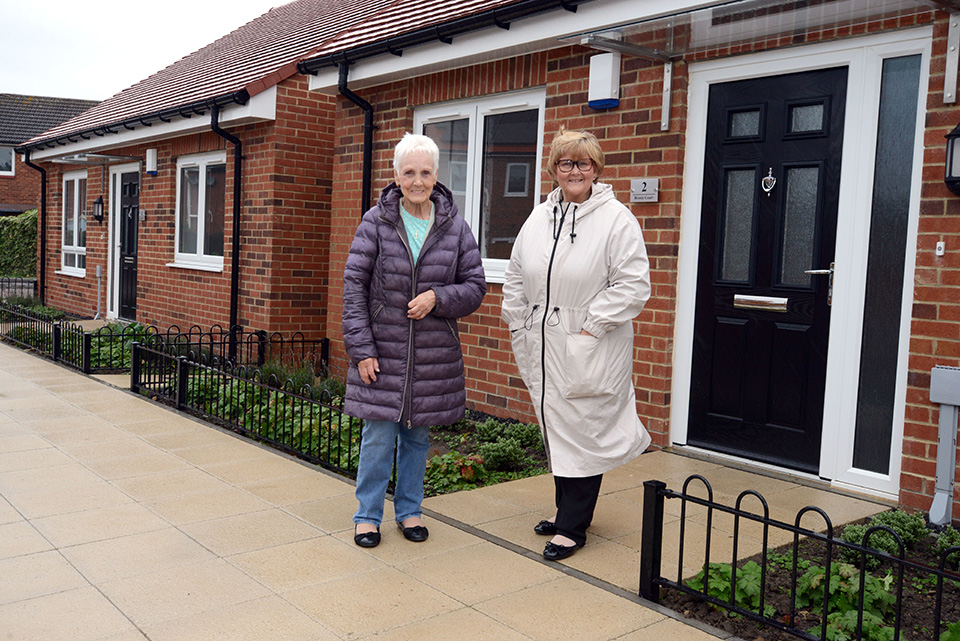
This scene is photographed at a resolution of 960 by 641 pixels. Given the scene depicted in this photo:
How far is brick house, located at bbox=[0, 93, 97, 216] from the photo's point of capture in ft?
111

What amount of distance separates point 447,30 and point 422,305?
3.59 metres

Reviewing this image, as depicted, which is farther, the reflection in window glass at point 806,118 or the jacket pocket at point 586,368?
the reflection in window glass at point 806,118

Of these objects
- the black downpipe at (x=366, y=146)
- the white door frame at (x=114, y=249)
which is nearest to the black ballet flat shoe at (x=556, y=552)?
the black downpipe at (x=366, y=146)

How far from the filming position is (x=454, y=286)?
4.07m

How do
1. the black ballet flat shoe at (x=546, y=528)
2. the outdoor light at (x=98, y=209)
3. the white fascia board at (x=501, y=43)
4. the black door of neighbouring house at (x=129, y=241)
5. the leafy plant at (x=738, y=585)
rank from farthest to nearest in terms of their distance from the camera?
the outdoor light at (x=98, y=209)
the black door of neighbouring house at (x=129, y=241)
the white fascia board at (x=501, y=43)
the black ballet flat shoe at (x=546, y=528)
the leafy plant at (x=738, y=585)

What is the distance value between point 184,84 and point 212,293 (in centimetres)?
381

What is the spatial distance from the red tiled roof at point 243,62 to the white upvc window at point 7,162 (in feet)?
67.6

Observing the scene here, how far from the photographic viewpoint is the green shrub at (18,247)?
1026 inches

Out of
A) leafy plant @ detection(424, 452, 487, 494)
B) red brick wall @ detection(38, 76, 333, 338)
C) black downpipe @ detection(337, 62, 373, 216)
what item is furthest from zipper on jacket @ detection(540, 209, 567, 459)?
red brick wall @ detection(38, 76, 333, 338)

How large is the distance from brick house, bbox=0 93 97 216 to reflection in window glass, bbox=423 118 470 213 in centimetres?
3054

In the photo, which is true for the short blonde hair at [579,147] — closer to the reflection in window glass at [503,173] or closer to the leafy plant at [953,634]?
the leafy plant at [953,634]

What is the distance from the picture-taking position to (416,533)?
13.7 feet

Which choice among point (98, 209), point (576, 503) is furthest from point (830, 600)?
point (98, 209)

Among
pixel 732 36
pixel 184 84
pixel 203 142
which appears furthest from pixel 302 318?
pixel 732 36
